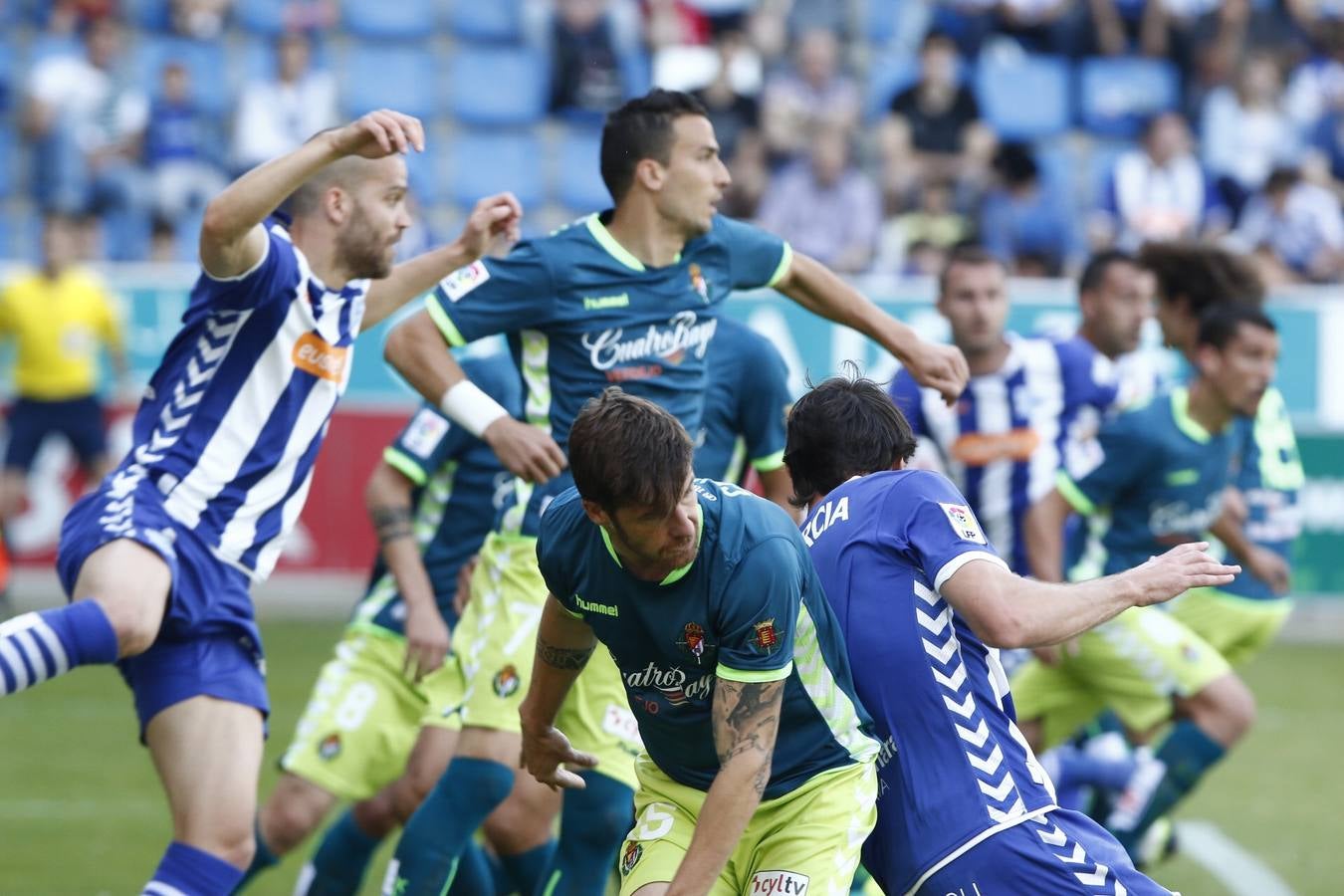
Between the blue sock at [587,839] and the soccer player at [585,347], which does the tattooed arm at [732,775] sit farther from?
the soccer player at [585,347]

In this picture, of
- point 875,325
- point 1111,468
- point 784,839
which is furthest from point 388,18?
point 784,839

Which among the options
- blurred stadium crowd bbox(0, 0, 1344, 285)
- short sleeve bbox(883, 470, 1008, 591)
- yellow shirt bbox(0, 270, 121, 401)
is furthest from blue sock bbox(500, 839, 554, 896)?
blurred stadium crowd bbox(0, 0, 1344, 285)

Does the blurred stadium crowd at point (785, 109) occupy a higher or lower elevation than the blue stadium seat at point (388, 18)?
lower

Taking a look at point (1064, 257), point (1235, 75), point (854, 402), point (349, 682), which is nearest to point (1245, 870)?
point (349, 682)

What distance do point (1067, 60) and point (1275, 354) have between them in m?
12.5

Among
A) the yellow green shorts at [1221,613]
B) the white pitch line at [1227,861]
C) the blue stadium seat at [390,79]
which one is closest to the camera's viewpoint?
the white pitch line at [1227,861]

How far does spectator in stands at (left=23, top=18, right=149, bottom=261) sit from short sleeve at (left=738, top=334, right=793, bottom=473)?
10886 millimetres

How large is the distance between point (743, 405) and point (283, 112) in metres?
11.1

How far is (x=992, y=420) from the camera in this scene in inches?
305

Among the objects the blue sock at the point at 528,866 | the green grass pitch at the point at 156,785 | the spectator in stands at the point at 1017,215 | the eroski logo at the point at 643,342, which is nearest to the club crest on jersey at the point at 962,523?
the eroski logo at the point at 643,342

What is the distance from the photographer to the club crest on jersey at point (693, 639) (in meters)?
4.25

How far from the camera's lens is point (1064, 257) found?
55.8 feet

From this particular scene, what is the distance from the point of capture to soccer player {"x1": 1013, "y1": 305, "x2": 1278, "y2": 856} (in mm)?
7199

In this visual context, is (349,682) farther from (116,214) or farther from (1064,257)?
(1064,257)
